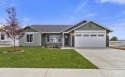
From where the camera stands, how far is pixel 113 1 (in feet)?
85.6

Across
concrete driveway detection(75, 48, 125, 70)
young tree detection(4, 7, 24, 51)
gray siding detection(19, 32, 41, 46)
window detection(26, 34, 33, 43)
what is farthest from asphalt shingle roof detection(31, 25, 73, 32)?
concrete driveway detection(75, 48, 125, 70)

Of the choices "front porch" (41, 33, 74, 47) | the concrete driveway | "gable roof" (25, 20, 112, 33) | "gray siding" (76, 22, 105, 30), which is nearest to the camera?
the concrete driveway

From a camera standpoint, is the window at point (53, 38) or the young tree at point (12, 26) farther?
the window at point (53, 38)

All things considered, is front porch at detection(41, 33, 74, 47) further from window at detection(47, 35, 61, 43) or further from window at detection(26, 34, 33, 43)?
window at detection(26, 34, 33, 43)

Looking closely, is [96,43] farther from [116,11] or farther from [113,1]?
[113,1]

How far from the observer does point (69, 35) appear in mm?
42969

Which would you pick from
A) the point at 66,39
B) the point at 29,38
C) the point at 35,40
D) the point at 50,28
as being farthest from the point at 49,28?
the point at 29,38

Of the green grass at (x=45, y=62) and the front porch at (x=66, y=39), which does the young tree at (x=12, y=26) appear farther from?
the front porch at (x=66, y=39)

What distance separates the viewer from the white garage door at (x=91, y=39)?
37.6 metres

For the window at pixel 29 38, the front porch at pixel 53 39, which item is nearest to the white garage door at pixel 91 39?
the front porch at pixel 53 39

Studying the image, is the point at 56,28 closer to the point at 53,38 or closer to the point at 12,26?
the point at 53,38

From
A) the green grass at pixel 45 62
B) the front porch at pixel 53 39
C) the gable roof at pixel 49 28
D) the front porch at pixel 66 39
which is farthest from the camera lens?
the gable roof at pixel 49 28

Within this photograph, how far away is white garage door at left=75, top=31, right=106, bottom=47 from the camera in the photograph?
37.6 m

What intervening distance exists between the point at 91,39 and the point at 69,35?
6.47 m
